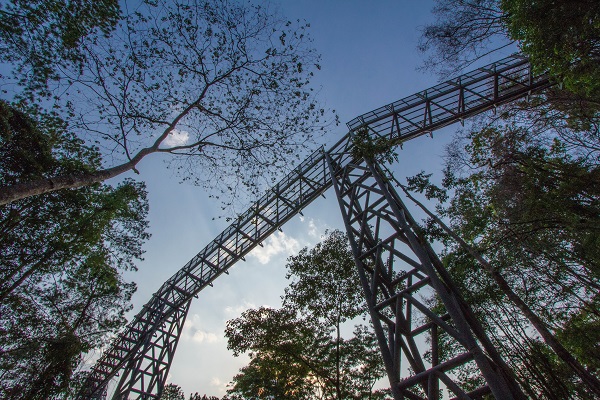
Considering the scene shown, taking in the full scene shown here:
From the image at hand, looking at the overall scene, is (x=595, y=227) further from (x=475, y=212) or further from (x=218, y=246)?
(x=218, y=246)

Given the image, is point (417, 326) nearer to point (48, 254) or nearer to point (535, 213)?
point (535, 213)

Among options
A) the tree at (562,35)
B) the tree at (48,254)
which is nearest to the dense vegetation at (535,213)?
the tree at (562,35)

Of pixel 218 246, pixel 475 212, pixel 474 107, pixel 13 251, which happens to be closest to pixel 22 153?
pixel 13 251

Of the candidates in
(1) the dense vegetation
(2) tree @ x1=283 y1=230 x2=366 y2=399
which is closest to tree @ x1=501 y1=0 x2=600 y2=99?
(1) the dense vegetation

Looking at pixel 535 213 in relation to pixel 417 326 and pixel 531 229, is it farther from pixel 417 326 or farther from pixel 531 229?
pixel 417 326

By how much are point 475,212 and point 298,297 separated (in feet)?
23.4

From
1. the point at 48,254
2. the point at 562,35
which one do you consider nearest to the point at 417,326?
the point at 562,35

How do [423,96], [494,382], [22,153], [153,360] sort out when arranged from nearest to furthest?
[494,382], [22,153], [423,96], [153,360]

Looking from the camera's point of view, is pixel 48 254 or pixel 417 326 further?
pixel 48 254

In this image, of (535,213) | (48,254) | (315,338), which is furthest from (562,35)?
(48,254)

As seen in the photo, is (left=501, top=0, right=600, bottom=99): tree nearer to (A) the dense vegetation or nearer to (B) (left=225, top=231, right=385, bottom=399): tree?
(A) the dense vegetation

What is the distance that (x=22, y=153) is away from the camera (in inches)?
327

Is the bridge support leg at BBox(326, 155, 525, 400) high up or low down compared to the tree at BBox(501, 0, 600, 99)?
down

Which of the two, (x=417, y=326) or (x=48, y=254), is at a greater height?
(x=48, y=254)
